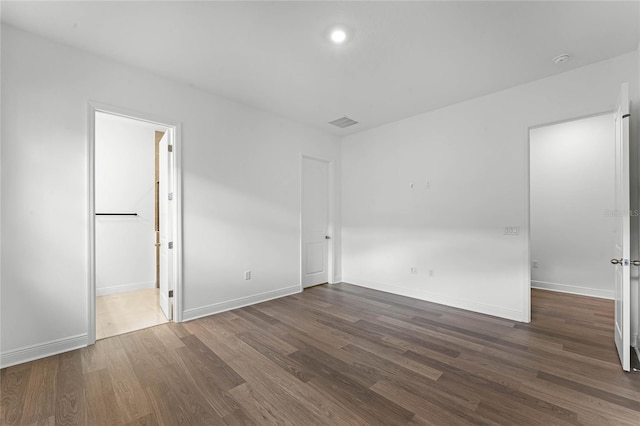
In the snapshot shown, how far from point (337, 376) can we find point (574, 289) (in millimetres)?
4646

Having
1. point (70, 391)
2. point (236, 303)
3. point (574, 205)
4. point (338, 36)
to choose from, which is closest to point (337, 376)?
point (70, 391)

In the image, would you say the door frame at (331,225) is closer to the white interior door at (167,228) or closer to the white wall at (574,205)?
the white interior door at (167,228)

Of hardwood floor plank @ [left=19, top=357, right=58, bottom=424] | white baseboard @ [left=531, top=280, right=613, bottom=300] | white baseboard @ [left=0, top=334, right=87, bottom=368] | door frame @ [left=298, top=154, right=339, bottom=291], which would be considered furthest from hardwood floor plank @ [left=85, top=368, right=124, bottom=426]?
white baseboard @ [left=531, top=280, right=613, bottom=300]

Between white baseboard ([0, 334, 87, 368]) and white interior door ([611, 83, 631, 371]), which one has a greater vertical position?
white interior door ([611, 83, 631, 371])

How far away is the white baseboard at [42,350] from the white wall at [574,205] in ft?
21.6

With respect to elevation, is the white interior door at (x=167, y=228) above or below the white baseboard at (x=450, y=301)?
above

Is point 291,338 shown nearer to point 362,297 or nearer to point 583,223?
point 362,297

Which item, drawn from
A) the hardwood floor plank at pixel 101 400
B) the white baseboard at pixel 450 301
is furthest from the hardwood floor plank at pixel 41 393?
the white baseboard at pixel 450 301

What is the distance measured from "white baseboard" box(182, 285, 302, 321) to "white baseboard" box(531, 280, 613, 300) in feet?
13.9

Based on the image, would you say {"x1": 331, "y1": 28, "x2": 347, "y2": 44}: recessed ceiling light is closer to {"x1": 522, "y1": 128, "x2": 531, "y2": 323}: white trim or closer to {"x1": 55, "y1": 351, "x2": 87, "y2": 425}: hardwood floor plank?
{"x1": 522, "y1": 128, "x2": 531, "y2": 323}: white trim

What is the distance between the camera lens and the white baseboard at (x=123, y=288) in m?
4.48

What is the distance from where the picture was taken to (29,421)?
1691 mm

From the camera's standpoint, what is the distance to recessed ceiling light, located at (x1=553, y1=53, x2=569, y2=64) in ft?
8.93

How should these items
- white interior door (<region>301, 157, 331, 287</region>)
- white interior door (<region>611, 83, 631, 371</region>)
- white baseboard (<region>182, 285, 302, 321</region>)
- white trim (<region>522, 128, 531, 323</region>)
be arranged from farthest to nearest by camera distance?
1. white interior door (<region>301, 157, 331, 287</region>)
2. white baseboard (<region>182, 285, 302, 321</region>)
3. white trim (<region>522, 128, 531, 323</region>)
4. white interior door (<region>611, 83, 631, 371</region>)
